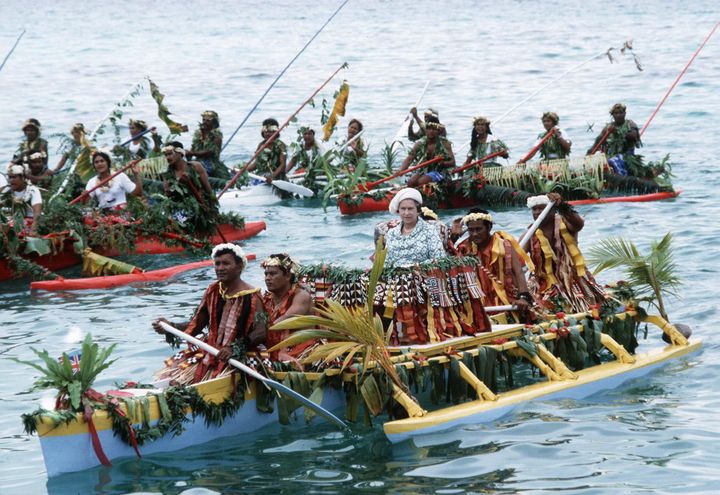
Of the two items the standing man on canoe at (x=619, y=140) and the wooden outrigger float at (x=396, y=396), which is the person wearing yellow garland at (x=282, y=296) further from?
the standing man on canoe at (x=619, y=140)

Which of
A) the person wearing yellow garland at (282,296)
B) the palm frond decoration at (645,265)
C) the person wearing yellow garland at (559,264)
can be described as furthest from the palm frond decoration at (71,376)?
the palm frond decoration at (645,265)

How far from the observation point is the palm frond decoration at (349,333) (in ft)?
33.6

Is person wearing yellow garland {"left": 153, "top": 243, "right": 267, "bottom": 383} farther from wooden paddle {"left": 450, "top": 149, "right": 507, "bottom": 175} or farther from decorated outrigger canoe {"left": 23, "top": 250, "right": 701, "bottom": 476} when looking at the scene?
wooden paddle {"left": 450, "top": 149, "right": 507, "bottom": 175}

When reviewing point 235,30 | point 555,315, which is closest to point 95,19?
point 235,30

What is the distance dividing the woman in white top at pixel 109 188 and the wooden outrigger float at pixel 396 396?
766 centimetres

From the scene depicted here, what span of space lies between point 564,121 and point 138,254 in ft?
52.5

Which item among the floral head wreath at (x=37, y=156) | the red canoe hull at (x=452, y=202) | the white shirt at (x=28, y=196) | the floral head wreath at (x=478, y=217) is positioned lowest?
the floral head wreath at (x=478, y=217)

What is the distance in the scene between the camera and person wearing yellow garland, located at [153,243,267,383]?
1046 centimetres

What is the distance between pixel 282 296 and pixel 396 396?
4.22 feet

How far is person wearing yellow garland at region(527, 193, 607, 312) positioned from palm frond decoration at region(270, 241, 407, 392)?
2.52 meters

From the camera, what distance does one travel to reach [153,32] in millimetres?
53406

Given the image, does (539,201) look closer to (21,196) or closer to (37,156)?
(21,196)

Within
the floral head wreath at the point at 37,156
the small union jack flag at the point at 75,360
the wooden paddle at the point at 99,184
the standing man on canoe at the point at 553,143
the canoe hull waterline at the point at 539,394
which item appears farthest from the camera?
the standing man on canoe at the point at 553,143

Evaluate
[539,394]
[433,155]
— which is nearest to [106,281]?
[433,155]
